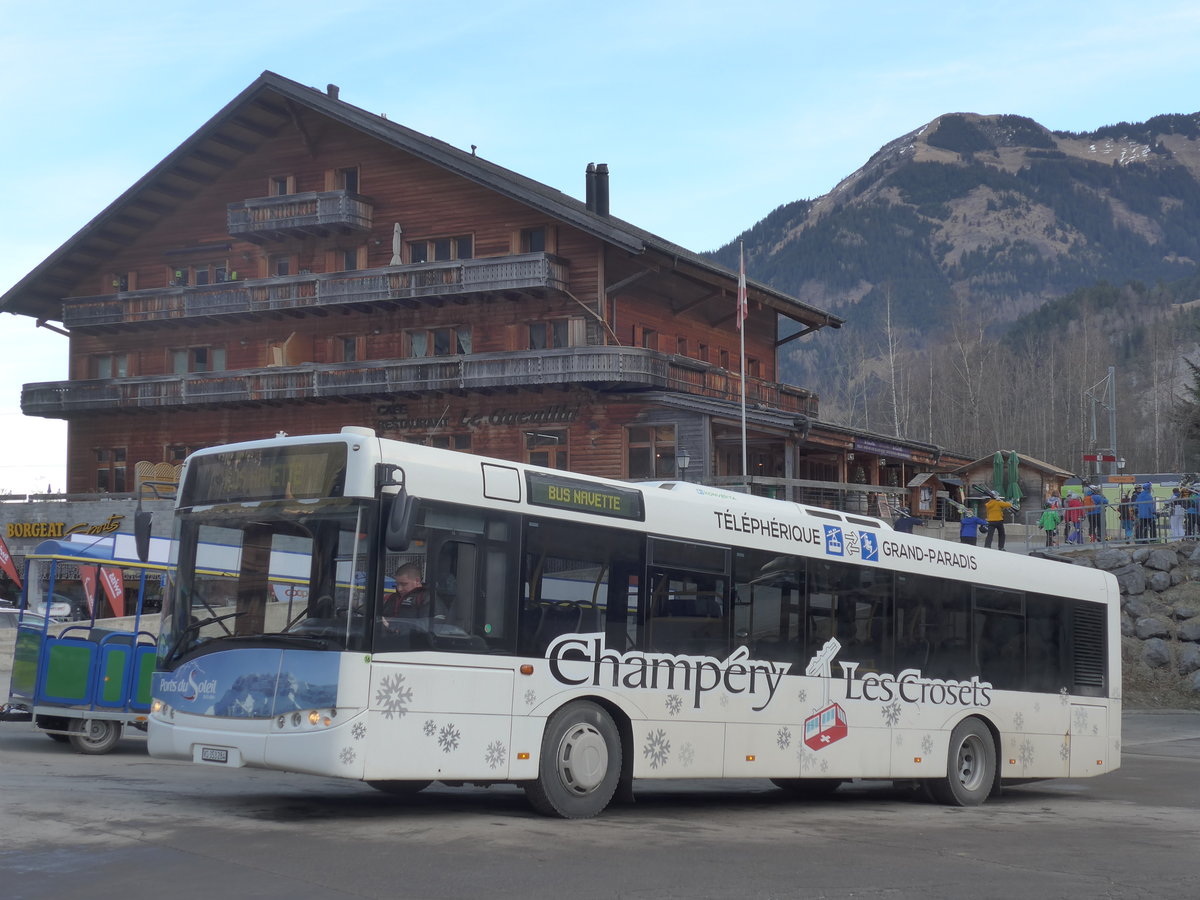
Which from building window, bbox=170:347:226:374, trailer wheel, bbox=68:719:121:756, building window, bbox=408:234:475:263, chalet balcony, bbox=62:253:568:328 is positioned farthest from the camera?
building window, bbox=170:347:226:374

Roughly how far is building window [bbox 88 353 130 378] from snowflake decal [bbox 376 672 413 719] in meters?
40.0

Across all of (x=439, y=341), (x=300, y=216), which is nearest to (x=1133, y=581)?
(x=439, y=341)

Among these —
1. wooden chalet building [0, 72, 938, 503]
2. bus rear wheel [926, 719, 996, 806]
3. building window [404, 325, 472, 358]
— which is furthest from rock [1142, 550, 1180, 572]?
building window [404, 325, 472, 358]

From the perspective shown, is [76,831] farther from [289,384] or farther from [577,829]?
[289,384]

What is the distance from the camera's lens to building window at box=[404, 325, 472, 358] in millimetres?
42781

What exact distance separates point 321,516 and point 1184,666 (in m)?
23.5

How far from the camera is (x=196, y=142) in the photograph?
148ft

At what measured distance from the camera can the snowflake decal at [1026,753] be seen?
54.0ft

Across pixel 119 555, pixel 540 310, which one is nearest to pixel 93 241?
pixel 540 310

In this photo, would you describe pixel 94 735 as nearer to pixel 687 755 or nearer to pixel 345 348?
pixel 687 755

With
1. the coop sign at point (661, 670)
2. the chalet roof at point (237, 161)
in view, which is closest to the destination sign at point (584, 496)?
the coop sign at point (661, 670)

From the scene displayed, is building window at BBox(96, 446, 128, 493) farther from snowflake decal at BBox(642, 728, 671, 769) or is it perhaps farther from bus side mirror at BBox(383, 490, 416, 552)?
bus side mirror at BBox(383, 490, 416, 552)

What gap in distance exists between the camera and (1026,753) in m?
16.5

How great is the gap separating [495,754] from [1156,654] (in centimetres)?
2232
